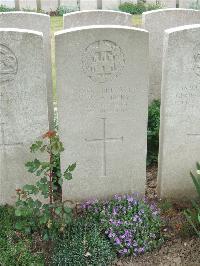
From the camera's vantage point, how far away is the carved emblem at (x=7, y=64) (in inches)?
155

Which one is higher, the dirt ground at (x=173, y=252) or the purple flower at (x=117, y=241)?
the purple flower at (x=117, y=241)

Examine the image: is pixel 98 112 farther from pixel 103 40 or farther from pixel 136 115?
pixel 103 40

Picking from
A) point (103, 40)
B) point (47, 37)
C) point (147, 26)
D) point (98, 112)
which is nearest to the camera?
point (103, 40)

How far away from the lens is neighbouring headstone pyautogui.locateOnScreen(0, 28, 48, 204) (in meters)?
3.94

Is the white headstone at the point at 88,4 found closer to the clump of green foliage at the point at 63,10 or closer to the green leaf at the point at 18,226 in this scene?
the clump of green foliage at the point at 63,10

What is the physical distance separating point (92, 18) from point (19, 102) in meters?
2.04

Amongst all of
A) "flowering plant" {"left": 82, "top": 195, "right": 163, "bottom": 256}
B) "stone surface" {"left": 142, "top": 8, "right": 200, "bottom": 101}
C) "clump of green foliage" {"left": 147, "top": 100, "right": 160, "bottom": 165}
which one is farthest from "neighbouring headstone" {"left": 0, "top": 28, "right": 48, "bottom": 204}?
"stone surface" {"left": 142, "top": 8, "right": 200, "bottom": 101}

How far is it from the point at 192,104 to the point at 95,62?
106cm

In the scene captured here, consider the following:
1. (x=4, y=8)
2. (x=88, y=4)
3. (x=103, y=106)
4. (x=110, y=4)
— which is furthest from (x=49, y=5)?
(x=103, y=106)

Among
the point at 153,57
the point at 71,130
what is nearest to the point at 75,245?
the point at 71,130

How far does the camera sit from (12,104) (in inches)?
164

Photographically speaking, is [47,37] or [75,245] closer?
[75,245]

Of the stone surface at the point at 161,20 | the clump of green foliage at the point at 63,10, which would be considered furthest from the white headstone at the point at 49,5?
the stone surface at the point at 161,20

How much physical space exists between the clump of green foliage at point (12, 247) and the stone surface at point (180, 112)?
154 cm
